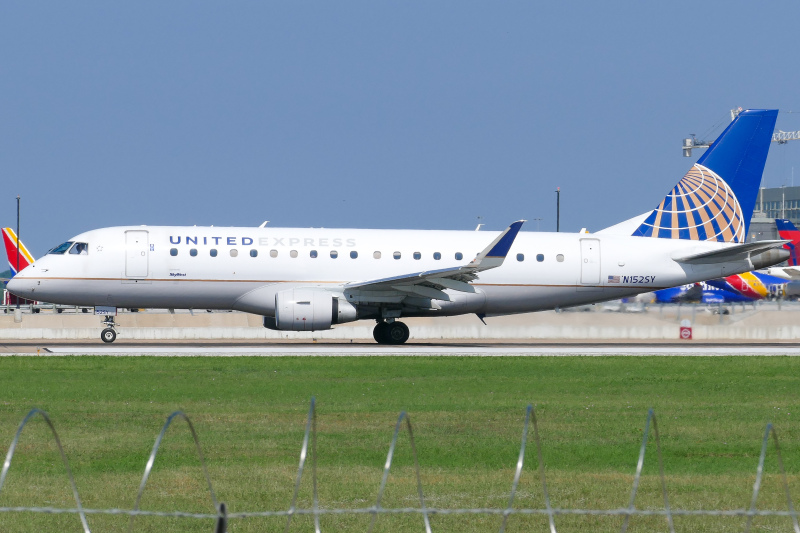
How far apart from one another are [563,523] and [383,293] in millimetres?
22292

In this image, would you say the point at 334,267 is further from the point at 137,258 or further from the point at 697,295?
the point at 697,295

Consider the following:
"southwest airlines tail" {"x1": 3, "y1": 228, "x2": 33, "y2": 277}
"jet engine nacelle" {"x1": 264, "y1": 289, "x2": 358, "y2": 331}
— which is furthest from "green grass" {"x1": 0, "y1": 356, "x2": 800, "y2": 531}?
"southwest airlines tail" {"x1": 3, "y1": 228, "x2": 33, "y2": 277}

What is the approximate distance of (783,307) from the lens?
42219mm

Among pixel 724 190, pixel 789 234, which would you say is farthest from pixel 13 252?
pixel 789 234

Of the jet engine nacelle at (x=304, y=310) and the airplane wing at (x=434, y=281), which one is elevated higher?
the airplane wing at (x=434, y=281)

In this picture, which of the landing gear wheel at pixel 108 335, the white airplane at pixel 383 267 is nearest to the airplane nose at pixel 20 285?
the white airplane at pixel 383 267

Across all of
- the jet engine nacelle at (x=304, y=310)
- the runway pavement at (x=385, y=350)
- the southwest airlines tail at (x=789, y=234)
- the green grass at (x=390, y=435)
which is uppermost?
the southwest airlines tail at (x=789, y=234)

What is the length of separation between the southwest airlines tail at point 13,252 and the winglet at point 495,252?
156 ft

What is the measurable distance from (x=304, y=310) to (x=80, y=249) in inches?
279

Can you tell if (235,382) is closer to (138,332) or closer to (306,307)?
(306,307)

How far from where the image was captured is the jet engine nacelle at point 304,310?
97.9 feet

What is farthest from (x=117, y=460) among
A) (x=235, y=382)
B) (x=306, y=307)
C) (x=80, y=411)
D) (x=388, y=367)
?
(x=306, y=307)

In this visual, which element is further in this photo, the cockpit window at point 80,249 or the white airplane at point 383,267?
the cockpit window at point 80,249

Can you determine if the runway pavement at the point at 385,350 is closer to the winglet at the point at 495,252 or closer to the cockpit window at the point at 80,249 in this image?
the winglet at the point at 495,252
